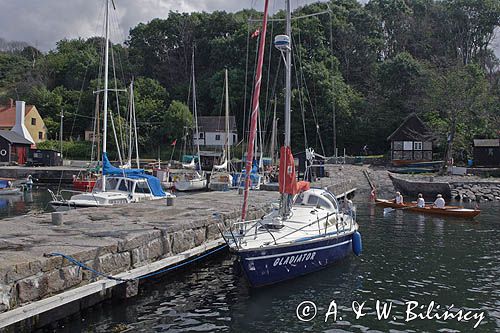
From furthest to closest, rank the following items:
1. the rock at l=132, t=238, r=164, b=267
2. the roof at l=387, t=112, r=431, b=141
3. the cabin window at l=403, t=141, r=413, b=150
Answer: the cabin window at l=403, t=141, r=413, b=150 < the roof at l=387, t=112, r=431, b=141 < the rock at l=132, t=238, r=164, b=267

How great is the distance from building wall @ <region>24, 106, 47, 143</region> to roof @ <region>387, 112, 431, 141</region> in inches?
2057

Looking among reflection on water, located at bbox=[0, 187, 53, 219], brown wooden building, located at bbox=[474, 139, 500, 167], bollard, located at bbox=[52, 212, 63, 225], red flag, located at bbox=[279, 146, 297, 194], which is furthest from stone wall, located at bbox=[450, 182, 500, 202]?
bollard, located at bbox=[52, 212, 63, 225]

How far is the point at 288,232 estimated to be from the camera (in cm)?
1554

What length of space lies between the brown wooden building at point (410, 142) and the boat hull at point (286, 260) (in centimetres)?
5067

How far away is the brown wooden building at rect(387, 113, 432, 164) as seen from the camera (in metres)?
64.9

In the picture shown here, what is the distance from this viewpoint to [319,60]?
7756 cm

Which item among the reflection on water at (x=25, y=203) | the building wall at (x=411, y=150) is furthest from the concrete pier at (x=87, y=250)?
the building wall at (x=411, y=150)

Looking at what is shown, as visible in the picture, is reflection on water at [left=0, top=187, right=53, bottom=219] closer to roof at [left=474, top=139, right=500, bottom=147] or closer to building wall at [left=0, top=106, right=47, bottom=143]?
building wall at [left=0, top=106, right=47, bottom=143]

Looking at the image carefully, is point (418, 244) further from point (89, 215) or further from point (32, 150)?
point (32, 150)

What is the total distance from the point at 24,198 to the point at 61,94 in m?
48.4

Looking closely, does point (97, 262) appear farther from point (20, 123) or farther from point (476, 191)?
point (20, 123)

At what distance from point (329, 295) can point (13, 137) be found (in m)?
62.8

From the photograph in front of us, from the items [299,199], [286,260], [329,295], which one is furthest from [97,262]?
[299,199]

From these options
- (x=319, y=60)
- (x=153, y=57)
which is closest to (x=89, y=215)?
(x=319, y=60)
